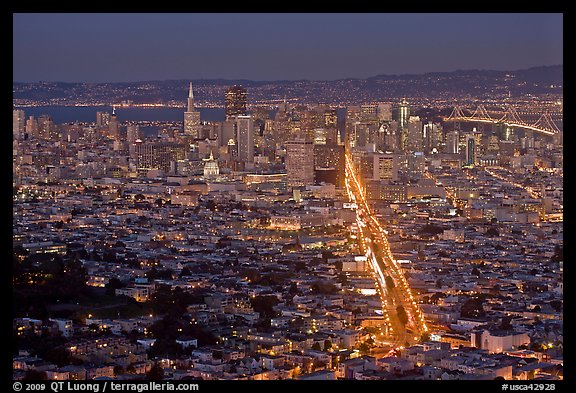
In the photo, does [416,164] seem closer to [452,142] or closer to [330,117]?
[330,117]

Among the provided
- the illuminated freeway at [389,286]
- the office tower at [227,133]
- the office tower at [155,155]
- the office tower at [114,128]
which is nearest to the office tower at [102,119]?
the office tower at [114,128]

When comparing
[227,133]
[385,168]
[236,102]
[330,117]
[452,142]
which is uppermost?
[236,102]

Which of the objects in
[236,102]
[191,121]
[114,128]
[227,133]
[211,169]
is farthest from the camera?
[114,128]

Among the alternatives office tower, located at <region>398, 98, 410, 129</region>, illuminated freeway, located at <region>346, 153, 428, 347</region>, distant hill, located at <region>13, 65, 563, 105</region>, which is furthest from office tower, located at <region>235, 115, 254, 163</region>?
illuminated freeway, located at <region>346, 153, 428, 347</region>

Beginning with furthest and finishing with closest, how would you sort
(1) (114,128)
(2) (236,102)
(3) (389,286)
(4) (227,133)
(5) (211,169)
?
(1) (114,128)
(4) (227,133)
(2) (236,102)
(5) (211,169)
(3) (389,286)

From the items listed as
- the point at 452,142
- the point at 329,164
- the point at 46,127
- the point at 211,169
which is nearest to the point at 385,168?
the point at 329,164
